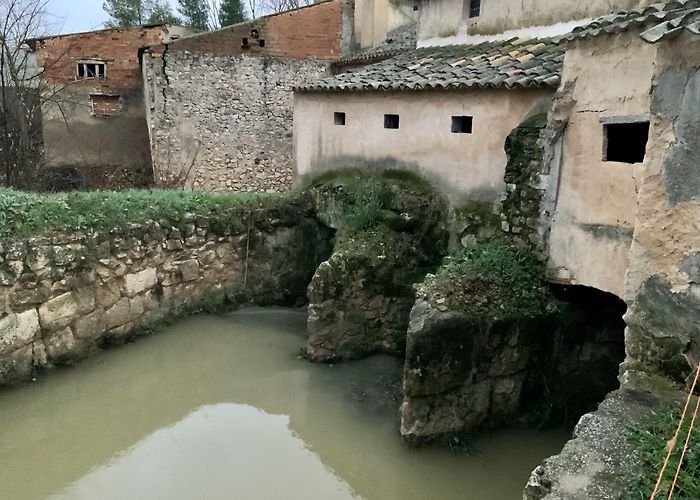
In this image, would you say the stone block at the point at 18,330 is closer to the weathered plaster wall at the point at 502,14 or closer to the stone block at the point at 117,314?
the stone block at the point at 117,314

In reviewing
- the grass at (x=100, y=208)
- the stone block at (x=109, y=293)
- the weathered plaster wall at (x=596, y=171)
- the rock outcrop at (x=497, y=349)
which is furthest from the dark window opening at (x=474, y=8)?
the stone block at (x=109, y=293)

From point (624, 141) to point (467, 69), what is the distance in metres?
2.85

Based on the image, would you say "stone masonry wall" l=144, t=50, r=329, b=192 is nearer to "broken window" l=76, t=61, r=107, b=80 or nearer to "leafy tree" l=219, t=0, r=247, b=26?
"broken window" l=76, t=61, r=107, b=80

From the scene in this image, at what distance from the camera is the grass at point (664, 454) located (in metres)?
3.05

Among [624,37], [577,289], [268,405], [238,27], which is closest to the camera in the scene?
[624,37]

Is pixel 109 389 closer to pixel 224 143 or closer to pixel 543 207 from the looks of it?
pixel 543 207

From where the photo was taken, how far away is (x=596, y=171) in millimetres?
5812

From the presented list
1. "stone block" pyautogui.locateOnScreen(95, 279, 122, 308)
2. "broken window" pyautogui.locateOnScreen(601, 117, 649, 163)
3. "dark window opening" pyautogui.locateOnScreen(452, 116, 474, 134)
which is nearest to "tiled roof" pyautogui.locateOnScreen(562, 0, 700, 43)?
"broken window" pyautogui.locateOnScreen(601, 117, 649, 163)

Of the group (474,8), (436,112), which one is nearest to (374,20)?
(474,8)

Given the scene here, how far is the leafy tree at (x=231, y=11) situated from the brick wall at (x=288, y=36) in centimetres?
1047

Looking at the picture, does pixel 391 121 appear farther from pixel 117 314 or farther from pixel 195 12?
pixel 195 12

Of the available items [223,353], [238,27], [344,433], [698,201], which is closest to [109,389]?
[223,353]

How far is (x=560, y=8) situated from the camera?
854 centimetres

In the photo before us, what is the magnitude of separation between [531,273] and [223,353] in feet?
15.2
